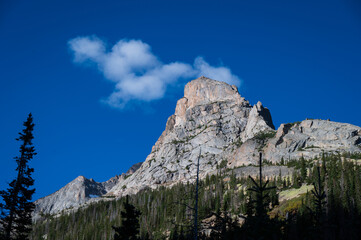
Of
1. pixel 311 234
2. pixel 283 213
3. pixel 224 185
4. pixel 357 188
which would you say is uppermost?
pixel 224 185

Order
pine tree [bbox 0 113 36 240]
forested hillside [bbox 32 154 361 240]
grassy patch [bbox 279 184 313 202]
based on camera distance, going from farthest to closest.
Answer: grassy patch [bbox 279 184 313 202] < forested hillside [bbox 32 154 361 240] < pine tree [bbox 0 113 36 240]

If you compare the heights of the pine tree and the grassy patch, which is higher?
the grassy patch

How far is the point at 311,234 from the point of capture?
17750 millimetres

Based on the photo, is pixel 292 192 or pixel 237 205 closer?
pixel 292 192

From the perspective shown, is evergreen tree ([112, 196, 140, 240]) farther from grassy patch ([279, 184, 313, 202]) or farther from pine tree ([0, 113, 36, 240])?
grassy patch ([279, 184, 313, 202])

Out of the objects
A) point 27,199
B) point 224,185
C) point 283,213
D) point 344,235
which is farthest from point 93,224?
point 344,235

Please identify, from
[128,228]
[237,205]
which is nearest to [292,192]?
[237,205]

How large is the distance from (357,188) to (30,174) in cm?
10190

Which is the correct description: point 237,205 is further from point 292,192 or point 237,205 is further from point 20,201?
point 20,201

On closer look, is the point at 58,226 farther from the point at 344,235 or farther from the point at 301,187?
the point at 344,235

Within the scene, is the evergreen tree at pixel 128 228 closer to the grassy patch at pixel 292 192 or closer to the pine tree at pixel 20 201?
the pine tree at pixel 20 201

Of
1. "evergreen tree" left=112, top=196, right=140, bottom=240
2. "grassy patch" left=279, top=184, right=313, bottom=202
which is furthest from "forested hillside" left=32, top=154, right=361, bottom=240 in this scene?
"evergreen tree" left=112, top=196, right=140, bottom=240

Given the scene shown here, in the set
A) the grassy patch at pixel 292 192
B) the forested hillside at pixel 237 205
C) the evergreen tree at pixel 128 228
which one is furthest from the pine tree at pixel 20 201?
the grassy patch at pixel 292 192

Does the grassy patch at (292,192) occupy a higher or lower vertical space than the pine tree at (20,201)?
higher
